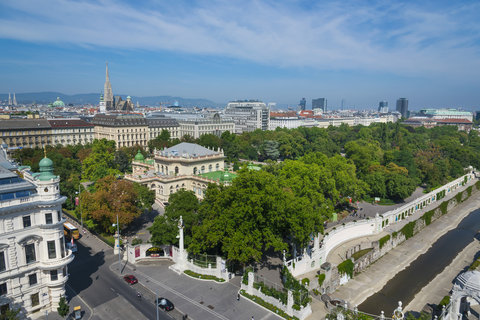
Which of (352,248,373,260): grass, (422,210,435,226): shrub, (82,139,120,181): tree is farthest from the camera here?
(82,139,120,181): tree

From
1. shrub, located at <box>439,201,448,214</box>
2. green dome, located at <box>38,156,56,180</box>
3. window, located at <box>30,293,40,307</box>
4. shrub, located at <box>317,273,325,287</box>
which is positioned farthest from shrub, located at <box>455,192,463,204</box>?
window, located at <box>30,293,40,307</box>

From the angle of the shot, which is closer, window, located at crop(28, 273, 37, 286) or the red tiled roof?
window, located at crop(28, 273, 37, 286)

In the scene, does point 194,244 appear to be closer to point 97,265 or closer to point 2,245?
point 97,265

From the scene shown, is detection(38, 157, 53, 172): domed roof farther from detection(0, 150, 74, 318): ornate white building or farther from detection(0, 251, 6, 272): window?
detection(0, 251, 6, 272): window

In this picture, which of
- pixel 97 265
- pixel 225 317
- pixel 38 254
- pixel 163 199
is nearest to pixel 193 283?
pixel 225 317

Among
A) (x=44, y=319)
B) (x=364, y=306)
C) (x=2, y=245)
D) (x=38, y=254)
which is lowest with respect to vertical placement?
(x=364, y=306)

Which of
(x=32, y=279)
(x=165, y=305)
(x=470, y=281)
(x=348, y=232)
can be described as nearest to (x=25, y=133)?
(x=32, y=279)

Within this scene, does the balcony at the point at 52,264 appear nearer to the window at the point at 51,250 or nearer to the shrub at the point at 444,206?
the window at the point at 51,250
